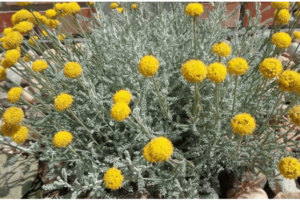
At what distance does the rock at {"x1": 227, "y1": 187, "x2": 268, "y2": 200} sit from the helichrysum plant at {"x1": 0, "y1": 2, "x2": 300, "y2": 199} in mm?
141

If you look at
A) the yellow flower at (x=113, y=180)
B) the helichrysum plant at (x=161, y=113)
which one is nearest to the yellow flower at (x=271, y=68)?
the helichrysum plant at (x=161, y=113)

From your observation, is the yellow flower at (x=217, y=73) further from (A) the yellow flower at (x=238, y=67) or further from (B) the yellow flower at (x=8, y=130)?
Answer: (B) the yellow flower at (x=8, y=130)

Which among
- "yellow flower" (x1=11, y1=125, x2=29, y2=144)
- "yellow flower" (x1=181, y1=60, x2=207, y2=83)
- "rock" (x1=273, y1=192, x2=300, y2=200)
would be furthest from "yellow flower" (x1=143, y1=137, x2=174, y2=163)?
"rock" (x1=273, y1=192, x2=300, y2=200)

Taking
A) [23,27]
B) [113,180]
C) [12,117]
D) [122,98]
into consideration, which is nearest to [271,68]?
[122,98]

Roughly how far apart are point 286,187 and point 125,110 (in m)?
1.30

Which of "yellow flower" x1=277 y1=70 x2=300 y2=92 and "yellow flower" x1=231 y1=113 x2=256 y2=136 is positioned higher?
"yellow flower" x1=277 y1=70 x2=300 y2=92

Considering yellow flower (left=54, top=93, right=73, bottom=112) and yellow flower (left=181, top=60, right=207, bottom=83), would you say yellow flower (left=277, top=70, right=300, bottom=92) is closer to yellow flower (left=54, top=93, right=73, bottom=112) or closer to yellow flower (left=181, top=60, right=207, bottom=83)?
yellow flower (left=181, top=60, right=207, bottom=83)

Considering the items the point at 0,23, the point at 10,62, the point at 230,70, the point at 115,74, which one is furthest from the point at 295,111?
the point at 0,23

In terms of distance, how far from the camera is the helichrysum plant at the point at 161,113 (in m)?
1.25

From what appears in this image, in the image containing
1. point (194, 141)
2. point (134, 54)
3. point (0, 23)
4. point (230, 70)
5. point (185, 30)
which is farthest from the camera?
point (0, 23)

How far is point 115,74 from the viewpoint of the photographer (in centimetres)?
220

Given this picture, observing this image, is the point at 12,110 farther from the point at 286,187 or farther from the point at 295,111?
the point at 286,187

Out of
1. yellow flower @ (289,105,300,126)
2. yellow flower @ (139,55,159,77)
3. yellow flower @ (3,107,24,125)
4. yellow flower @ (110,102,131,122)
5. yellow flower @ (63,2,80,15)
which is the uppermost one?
yellow flower @ (63,2,80,15)

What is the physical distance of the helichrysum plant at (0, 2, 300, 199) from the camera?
4.11 ft
